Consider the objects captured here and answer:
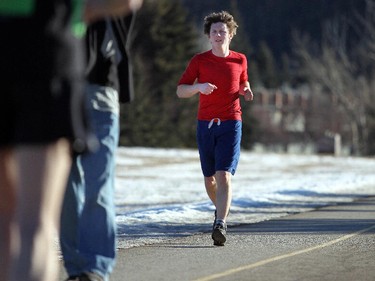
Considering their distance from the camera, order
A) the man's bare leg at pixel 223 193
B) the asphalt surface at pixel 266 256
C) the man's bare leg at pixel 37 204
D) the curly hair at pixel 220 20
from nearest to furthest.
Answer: the man's bare leg at pixel 37 204
the asphalt surface at pixel 266 256
the man's bare leg at pixel 223 193
the curly hair at pixel 220 20

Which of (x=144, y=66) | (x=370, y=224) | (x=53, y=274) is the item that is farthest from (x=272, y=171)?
(x=144, y=66)

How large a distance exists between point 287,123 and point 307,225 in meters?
102

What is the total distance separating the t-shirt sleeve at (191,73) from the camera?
34.1 ft

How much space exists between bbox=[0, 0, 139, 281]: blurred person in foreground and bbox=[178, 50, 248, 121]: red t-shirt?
6.05 metres

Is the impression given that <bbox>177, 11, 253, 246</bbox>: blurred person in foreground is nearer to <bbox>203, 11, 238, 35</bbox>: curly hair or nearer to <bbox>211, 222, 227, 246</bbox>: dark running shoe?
<bbox>203, 11, 238, 35</bbox>: curly hair

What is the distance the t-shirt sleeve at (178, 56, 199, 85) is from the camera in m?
10.4

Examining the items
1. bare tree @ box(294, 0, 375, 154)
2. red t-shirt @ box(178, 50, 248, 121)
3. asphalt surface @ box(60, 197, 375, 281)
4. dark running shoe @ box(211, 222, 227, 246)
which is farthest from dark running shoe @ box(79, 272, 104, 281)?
bare tree @ box(294, 0, 375, 154)

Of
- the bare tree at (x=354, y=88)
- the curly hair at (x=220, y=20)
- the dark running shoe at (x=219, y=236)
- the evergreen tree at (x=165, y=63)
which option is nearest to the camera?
the dark running shoe at (x=219, y=236)

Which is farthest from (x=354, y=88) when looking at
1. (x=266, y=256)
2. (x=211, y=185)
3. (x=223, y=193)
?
(x=266, y=256)

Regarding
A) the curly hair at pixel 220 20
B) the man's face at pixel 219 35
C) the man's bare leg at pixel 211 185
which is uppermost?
the curly hair at pixel 220 20

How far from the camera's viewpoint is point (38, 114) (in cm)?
425

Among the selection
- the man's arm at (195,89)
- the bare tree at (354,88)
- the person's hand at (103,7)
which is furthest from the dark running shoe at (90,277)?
the bare tree at (354,88)

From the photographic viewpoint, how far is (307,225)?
1211cm

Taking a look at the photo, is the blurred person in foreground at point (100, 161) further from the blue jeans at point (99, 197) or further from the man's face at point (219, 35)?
the man's face at point (219, 35)
